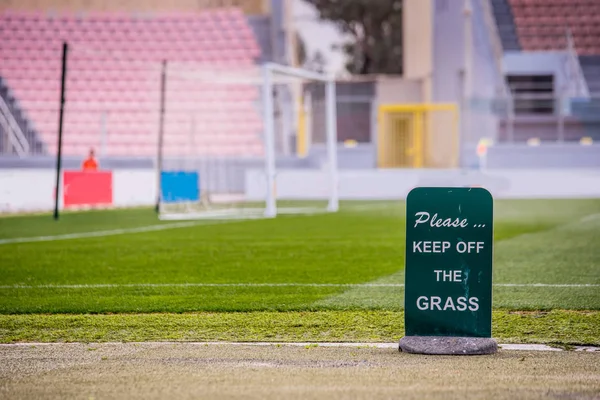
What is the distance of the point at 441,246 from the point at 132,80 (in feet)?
118

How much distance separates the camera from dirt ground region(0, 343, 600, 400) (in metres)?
5.20

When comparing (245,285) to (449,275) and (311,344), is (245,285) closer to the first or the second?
(311,344)

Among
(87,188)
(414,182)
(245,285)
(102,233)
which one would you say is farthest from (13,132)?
(245,285)

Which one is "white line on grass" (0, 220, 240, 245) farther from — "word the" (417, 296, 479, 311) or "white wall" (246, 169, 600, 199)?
"white wall" (246, 169, 600, 199)

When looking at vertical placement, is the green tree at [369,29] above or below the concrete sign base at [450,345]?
above

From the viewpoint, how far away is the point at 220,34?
145ft

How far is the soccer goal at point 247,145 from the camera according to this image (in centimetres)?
2255

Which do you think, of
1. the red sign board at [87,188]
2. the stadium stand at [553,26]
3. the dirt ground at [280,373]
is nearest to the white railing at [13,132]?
the red sign board at [87,188]

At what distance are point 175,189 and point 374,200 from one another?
1090 centimetres

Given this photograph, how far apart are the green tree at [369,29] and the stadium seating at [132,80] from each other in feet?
38.3

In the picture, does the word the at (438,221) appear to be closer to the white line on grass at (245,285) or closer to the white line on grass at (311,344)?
the white line on grass at (311,344)

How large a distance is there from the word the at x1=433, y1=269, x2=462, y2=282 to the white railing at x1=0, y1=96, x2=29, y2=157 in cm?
2809

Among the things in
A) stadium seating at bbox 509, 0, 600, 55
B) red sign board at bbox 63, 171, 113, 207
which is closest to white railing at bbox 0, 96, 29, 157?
red sign board at bbox 63, 171, 113, 207

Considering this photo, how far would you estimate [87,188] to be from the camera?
26.7 metres
